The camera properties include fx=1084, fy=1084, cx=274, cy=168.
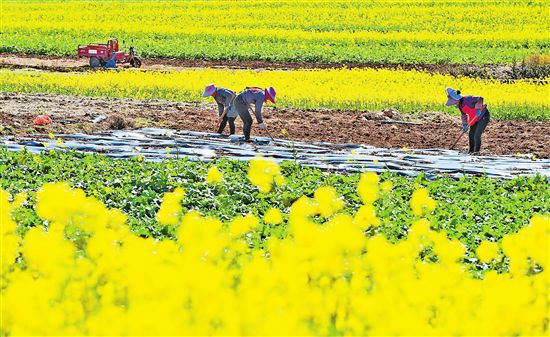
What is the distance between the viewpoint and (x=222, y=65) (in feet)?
120

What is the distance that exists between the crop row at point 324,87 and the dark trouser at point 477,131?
5406 mm

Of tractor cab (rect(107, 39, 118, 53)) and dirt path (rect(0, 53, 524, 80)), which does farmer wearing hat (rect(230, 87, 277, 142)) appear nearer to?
dirt path (rect(0, 53, 524, 80))

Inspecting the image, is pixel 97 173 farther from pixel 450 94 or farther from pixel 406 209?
pixel 450 94

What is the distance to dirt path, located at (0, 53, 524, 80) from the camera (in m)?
33.4

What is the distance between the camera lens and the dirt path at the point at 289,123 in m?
18.5

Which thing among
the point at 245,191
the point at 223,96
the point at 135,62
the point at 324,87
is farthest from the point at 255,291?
the point at 135,62

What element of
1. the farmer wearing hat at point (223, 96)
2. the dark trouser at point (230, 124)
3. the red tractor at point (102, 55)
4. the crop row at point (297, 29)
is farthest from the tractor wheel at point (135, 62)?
the farmer wearing hat at point (223, 96)

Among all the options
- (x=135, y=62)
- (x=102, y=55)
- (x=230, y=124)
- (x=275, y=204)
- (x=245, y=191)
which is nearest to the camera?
(x=275, y=204)

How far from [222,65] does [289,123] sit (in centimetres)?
1628

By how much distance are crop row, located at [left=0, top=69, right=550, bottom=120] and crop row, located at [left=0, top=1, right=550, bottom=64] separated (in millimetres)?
7622

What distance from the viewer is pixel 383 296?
4547mm

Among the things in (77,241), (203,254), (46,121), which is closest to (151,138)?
(46,121)

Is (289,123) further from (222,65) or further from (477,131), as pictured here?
(222,65)

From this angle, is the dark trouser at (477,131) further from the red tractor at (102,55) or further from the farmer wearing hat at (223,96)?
the red tractor at (102,55)
